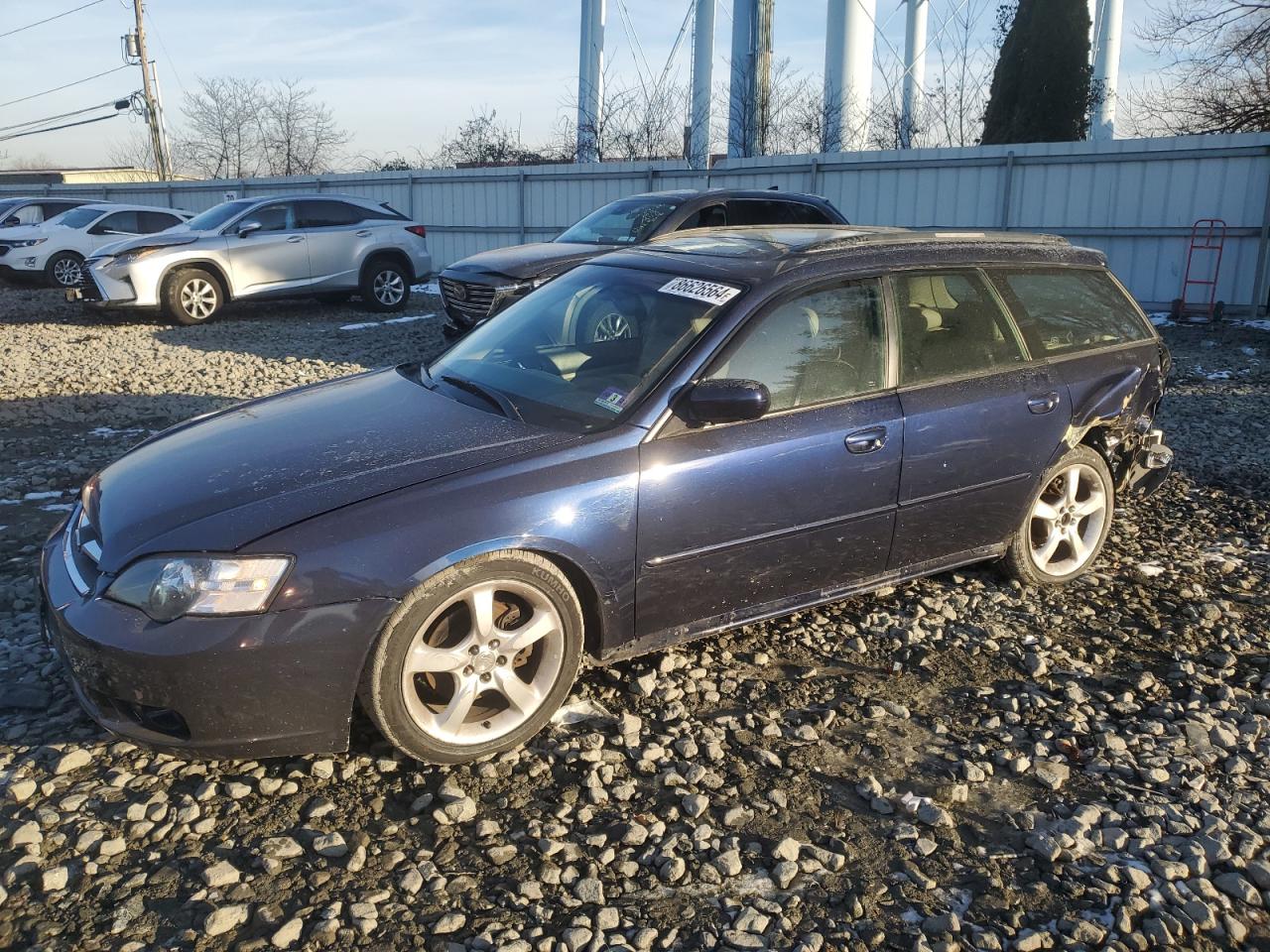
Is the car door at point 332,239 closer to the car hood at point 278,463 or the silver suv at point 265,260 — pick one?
the silver suv at point 265,260

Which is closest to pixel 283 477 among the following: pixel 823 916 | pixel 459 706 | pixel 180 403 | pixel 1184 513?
pixel 459 706

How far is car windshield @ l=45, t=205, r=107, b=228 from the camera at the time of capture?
1836cm

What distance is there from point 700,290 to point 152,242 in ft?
37.0

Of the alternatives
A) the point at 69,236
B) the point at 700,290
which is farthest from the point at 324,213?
the point at 700,290

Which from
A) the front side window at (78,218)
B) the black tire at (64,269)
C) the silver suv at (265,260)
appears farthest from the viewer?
the front side window at (78,218)

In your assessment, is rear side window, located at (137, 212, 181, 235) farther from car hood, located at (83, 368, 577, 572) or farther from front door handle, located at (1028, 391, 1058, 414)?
front door handle, located at (1028, 391, 1058, 414)

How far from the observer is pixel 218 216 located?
Result: 14062mm

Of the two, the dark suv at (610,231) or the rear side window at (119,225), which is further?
the rear side window at (119,225)

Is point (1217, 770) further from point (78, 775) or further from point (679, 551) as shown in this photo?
point (78, 775)

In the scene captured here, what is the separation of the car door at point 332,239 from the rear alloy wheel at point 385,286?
22 centimetres

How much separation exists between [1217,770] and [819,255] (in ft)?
7.63

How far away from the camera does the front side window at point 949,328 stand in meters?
4.26

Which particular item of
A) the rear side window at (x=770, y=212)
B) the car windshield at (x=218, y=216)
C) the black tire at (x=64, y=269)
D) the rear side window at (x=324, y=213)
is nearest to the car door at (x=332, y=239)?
the rear side window at (x=324, y=213)

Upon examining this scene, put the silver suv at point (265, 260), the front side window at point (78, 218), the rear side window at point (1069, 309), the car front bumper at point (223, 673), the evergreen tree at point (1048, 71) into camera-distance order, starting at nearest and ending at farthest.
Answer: the car front bumper at point (223, 673)
the rear side window at point (1069, 309)
the silver suv at point (265, 260)
the front side window at point (78, 218)
the evergreen tree at point (1048, 71)
